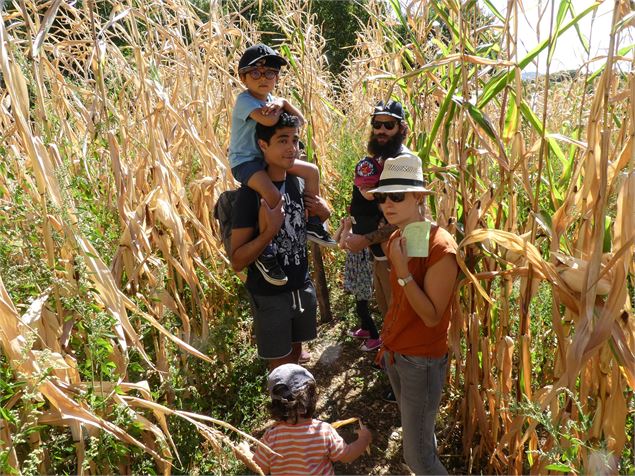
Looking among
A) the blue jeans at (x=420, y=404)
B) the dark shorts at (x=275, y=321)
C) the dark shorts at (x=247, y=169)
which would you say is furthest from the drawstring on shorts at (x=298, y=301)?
the blue jeans at (x=420, y=404)

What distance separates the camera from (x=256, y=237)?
2.30 metres

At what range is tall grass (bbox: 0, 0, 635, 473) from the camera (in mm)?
1255

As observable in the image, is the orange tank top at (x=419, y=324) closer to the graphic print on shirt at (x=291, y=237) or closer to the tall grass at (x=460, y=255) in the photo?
the tall grass at (x=460, y=255)

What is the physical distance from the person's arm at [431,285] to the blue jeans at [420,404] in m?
0.18

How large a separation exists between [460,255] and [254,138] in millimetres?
1178

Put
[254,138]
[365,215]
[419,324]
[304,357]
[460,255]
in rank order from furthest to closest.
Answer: [304,357] < [365,215] < [254,138] < [419,324] < [460,255]

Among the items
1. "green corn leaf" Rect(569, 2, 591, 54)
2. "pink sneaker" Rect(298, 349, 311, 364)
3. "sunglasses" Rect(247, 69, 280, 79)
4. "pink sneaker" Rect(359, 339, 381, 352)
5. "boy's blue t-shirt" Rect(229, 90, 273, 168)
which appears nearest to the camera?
"green corn leaf" Rect(569, 2, 591, 54)

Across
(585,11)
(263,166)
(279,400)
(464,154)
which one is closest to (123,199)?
(263,166)

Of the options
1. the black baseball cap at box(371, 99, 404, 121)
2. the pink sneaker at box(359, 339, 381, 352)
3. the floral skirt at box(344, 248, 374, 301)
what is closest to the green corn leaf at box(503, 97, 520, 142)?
the black baseball cap at box(371, 99, 404, 121)

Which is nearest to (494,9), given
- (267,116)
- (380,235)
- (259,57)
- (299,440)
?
(267,116)

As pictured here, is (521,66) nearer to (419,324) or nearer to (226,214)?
(419,324)

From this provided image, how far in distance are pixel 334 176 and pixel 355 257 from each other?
5.43 ft

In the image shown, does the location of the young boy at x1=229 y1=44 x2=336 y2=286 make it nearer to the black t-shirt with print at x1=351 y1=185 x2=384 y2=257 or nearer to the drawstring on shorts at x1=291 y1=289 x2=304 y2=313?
the drawstring on shorts at x1=291 y1=289 x2=304 y2=313

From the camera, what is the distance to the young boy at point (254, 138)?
2.29 meters
